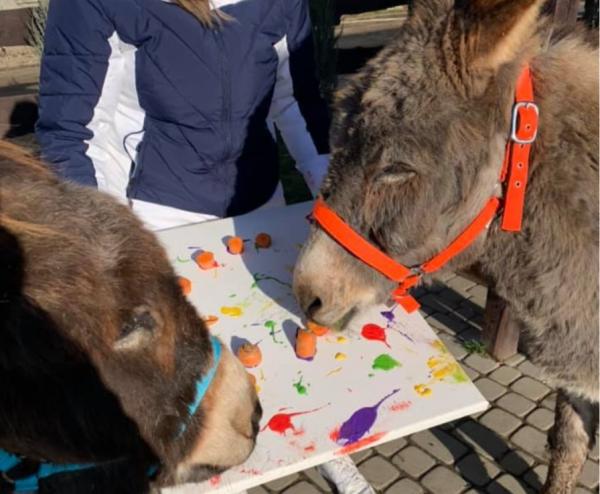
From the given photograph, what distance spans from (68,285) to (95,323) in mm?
98

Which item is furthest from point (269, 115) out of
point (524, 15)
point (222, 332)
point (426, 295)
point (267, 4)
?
point (426, 295)

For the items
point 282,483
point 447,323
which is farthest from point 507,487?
point 447,323

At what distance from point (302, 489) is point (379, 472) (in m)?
0.42

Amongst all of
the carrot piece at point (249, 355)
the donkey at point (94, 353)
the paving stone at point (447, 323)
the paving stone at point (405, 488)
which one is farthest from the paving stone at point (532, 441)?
the donkey at point (94, 353)

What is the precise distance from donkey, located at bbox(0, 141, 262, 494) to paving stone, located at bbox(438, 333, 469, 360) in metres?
2.77

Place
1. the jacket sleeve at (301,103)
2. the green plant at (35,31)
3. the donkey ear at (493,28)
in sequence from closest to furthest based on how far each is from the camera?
the donkey ear at (493,28), the jacket sleeve at (301,103), the green plant at (35,31)

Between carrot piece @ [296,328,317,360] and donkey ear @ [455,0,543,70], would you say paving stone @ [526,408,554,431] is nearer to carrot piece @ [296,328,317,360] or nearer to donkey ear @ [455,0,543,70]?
carrot piece @ [296,328,317,360]

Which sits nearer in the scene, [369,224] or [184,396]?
[184,396]

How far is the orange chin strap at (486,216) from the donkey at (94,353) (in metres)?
0.59

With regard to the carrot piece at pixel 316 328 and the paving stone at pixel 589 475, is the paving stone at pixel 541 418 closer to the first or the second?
the paving stone at pixel 589 475

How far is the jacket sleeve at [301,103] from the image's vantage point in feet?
9.32

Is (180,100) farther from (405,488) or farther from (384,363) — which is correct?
(405,488)

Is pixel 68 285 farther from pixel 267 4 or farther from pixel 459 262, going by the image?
pixel 267 4

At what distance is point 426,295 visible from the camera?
15.4 feet
